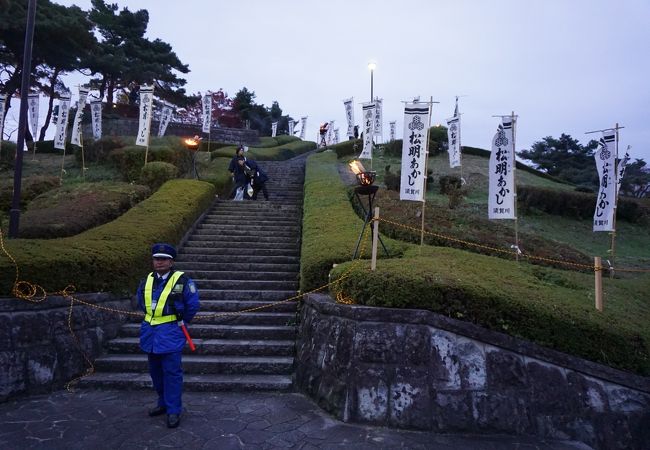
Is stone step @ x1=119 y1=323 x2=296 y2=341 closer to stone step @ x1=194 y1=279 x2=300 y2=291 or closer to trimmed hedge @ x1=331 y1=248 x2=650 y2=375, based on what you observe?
stone step @ x1=194 y1=279 x2=300 y2=291

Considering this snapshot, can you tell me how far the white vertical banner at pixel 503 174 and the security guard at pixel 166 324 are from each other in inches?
253

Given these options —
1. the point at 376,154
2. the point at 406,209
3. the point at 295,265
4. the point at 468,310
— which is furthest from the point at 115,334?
the point at 376,154

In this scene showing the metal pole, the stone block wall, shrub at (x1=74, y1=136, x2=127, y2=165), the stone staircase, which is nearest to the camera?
the stone staircase

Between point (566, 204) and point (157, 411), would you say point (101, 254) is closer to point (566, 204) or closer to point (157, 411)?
point (157, 411)

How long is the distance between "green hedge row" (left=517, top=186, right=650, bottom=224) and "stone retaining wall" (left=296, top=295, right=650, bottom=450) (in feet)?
39.8

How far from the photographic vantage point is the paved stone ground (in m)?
4.55

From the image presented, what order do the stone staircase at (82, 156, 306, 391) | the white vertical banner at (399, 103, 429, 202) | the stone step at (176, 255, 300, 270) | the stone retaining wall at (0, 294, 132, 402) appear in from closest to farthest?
1. the stone retaining wall at (0, 294, 132, 402)
2. the stone staircase at (82, 156, 306, 391)
3. the white vertical banner at (399, 103, 429, 202)
4. the stone step at (176, 255, 300, 270)

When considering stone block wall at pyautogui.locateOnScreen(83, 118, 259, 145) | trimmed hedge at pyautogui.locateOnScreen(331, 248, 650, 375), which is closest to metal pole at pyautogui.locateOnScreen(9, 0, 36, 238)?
trimmed hedge at pyautogui.locateOnScreen(331, 248, 650, 375)

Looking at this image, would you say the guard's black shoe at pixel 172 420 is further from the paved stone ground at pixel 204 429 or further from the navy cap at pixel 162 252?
the navy cap at pixel 162 252

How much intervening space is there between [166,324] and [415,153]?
5536mm

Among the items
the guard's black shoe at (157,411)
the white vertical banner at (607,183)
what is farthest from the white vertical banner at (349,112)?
the guard's black shoe at (157,411)

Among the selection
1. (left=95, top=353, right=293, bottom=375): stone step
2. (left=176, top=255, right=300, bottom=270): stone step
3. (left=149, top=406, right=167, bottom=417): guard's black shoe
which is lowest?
(left=149, top=406, right=167, bottom=417): guard's black shoe

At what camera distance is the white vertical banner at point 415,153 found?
8.41 m

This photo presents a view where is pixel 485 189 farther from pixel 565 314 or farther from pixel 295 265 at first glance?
pixel 565 314
